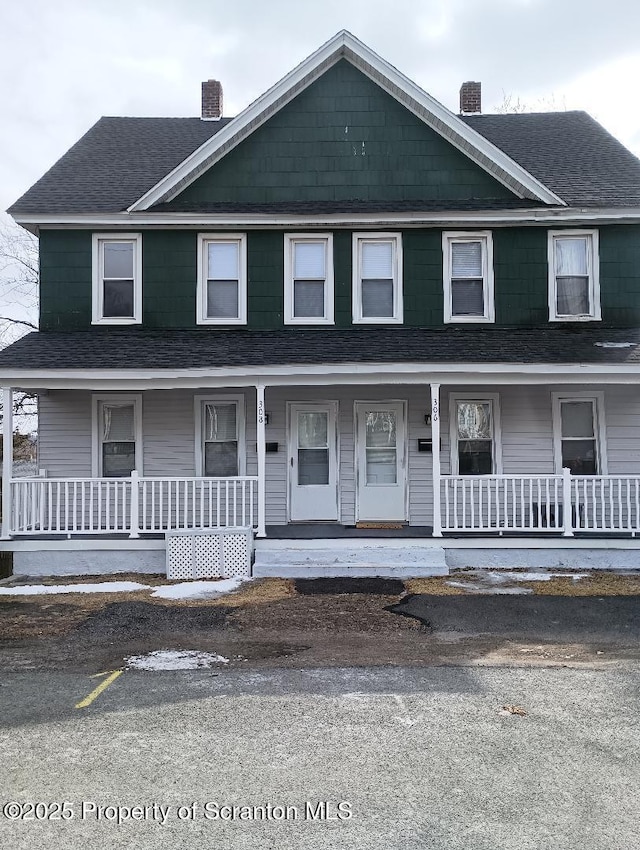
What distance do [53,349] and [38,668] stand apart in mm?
6699

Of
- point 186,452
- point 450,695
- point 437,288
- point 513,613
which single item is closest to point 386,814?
point 450,695

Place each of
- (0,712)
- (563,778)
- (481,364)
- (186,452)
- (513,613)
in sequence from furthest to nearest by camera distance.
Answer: (186,452), (481,364), (513,613), (0,712), (563,778)

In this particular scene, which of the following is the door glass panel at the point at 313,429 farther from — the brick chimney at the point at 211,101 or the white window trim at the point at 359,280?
the brick chimney at the point at 211,101

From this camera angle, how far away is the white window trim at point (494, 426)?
12859 millimetres

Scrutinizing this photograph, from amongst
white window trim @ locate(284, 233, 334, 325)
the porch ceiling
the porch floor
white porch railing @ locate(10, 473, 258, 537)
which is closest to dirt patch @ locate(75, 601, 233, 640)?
white porch railing @ locate(10, 473, 258, 537)

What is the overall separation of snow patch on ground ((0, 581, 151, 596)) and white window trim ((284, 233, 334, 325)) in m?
5.37

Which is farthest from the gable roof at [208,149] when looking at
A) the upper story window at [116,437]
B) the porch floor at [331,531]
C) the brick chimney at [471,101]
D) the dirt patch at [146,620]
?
the dirt patch at [146,620]

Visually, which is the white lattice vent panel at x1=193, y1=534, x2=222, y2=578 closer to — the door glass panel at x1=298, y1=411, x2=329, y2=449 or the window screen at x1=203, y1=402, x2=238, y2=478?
the window screen at x1=203, y1=402, x2=238, y2=478

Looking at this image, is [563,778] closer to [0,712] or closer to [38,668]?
[0,712]

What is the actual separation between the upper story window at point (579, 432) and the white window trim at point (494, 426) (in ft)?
3.27

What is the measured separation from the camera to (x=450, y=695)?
19.2 feet

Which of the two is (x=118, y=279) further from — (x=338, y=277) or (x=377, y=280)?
(x=377, y=280)

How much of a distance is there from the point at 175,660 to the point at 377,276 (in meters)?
8.37

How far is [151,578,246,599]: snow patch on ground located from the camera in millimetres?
9875
